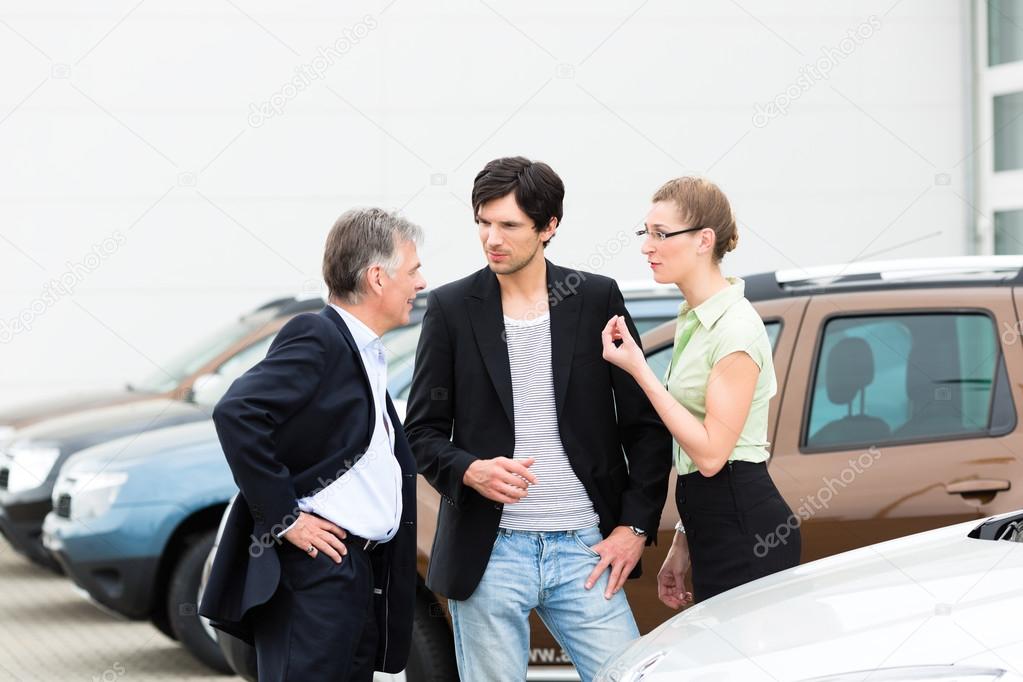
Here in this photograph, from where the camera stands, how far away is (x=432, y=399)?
127 inches

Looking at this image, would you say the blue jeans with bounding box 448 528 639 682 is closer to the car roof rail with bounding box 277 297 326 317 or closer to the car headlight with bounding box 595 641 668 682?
the car headlight with bounding box 595 641 668 682

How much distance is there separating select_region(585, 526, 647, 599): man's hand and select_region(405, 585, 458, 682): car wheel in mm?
1369

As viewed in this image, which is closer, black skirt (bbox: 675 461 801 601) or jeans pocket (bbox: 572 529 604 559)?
black skirt (bbox: 675 461 801 601)

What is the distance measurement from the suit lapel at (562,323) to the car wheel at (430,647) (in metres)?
1.52

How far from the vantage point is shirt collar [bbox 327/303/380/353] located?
9.64ft

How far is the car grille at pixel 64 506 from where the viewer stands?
6.07 metres

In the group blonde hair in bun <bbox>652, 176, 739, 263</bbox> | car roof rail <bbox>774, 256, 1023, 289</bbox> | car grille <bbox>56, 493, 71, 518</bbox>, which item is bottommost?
car grille <bbox>56, 493, 71, 518</bbox>

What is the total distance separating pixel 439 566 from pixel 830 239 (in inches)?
395

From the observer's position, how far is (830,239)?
1262cm

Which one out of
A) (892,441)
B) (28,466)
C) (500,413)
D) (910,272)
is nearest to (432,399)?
(500,413)

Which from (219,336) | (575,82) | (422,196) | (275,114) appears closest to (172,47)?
(275,114)

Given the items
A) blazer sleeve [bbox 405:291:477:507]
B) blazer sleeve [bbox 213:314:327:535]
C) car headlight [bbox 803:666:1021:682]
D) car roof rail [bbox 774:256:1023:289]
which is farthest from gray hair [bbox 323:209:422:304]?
car roof rail [bbox 774:256:1023:289]

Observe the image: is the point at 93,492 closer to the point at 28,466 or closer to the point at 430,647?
the point at 28,466

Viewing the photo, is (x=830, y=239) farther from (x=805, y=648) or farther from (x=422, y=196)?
(x=805, y=648)
